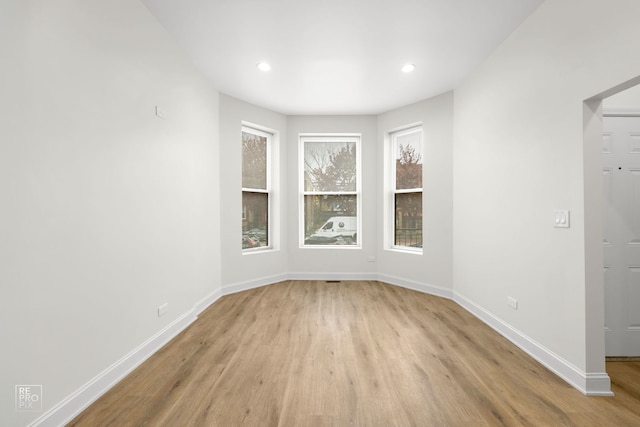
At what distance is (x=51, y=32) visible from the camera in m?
1.60

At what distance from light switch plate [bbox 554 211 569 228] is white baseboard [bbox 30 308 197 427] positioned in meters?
3.37

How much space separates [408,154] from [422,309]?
7.99ft

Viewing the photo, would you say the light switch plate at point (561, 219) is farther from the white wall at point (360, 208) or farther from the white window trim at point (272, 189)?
the white window trim at point (272, 189)

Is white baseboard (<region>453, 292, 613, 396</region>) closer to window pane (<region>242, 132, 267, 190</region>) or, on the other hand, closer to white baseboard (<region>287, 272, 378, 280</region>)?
white baseboard (<region>287, 272, 378, 280</region>)

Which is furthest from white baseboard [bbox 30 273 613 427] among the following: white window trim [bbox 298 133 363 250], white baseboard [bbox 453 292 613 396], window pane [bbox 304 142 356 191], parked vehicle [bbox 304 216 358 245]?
window pane [bbox 304 142 356 191]

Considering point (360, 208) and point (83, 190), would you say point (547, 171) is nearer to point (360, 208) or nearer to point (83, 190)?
point (360, 208)

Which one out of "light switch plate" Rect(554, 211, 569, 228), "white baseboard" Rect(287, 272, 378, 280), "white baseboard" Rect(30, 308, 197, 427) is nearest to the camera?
"white baseboard" Rect(30, 308, 197, 427)

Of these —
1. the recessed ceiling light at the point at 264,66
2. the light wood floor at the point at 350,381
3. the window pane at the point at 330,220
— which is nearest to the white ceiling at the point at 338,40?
the recessed ceiling light at the point at 264,66

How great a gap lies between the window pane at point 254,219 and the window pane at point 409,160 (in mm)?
2275

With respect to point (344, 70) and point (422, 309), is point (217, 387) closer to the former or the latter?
point (422, 309)

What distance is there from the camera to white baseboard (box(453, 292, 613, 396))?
1945mm

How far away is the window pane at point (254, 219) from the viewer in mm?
4598

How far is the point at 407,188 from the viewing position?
15.6 feet

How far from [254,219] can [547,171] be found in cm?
377
